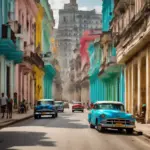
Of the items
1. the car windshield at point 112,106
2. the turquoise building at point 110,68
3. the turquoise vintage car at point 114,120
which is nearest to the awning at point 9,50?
the turquoise building at point 110,68

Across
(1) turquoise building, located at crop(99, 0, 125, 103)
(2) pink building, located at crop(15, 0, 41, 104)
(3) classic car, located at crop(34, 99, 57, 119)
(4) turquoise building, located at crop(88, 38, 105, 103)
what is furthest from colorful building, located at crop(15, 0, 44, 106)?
(4) turquoise building, located at crop(88, 38, 105, 103)

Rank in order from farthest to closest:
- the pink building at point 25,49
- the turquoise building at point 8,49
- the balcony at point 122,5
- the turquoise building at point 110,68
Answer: the pink building at point 25,49 → the turquoise building at point 110,68 → the balcony at point 122,5 → the turquoise building at point 8,49

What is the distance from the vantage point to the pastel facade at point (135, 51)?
972 inches

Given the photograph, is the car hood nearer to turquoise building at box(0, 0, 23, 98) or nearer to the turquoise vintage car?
the turquoise vintage car

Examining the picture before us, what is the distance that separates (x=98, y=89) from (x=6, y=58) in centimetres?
3715

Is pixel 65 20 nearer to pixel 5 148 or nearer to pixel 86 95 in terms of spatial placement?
pixel 86 95

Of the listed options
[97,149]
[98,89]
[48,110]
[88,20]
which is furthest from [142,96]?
[88,20]

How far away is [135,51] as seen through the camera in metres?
29.6

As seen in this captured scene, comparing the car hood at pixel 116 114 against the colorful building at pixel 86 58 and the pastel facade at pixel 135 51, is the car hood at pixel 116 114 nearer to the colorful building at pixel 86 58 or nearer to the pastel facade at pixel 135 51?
the pastel facade at pixel 135 51

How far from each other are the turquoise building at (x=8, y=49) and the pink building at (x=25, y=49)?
2.15 meters

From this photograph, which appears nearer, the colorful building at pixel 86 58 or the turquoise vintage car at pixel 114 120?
the turquoise vintage car at pixel 114 120

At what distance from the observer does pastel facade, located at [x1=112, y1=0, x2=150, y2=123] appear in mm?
24688

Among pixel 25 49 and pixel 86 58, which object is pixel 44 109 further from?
pixel 86 58

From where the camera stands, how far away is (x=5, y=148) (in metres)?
12.8
